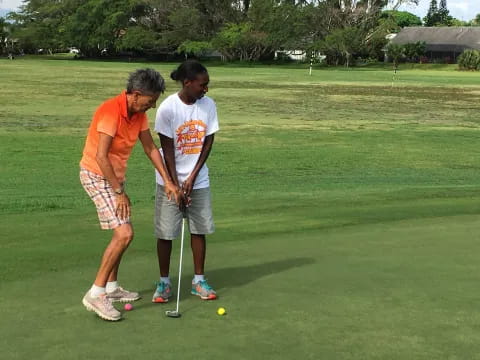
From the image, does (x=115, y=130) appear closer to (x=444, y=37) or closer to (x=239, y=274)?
(x=239, y=274)

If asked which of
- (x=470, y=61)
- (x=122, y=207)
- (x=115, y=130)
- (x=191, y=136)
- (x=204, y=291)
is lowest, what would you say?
(x=470, y=61)

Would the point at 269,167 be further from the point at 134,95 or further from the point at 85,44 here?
the point at 85,44

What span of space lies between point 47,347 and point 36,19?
127048 mm

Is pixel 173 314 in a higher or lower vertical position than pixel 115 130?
lower

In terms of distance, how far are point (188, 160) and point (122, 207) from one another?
26.0 inches

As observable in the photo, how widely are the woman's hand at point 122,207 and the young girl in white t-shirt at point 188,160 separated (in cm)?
43

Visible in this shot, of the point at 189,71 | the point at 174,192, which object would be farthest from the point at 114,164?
the point at 189,71

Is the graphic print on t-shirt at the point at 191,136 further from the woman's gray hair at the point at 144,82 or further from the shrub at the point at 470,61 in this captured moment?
the shrub at the point at 470,61

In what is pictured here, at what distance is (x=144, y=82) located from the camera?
5125 mm

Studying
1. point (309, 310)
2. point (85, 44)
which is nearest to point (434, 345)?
point (309, 310)

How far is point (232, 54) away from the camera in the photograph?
10206 centimetres

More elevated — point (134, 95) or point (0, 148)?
point (134, 95)

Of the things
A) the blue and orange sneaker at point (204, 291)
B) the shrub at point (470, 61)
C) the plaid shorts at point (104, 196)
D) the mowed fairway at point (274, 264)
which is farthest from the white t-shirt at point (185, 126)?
the shrub at point (470, 61)

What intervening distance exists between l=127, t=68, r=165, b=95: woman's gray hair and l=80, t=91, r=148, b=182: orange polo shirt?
0.32 feet
